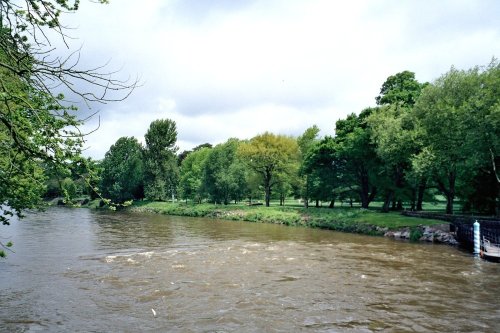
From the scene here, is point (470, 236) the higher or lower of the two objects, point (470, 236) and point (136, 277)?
the higher

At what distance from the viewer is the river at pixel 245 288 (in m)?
12.3

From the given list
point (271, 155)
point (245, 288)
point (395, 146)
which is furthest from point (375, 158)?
point (245, 288)

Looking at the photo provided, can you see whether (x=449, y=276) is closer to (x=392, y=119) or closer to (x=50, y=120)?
(x=50, y=120)

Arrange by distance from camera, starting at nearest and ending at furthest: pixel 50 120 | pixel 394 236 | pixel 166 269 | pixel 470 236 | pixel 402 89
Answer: pixel 50 120 < pixel 166 269 < pixel 470 236 < pixel 394 236 < pixel 402 89

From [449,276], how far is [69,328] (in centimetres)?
1694

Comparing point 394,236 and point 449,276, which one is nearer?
point 449,276

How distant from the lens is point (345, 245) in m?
28.7

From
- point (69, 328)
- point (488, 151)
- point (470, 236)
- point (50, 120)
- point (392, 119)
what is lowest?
point (69, 328)

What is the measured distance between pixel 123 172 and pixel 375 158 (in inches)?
2124

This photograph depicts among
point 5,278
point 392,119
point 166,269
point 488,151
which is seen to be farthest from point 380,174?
point 5,278

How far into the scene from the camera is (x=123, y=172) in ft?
264

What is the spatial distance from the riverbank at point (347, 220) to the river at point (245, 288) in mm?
3298

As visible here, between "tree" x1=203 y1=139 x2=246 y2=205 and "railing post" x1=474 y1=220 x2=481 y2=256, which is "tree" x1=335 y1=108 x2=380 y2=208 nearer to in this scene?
"railing post" x1=474 y1=220 x2=481 y2=256

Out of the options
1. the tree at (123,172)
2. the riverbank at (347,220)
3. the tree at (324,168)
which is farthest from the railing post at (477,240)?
the tree at (123,172)
